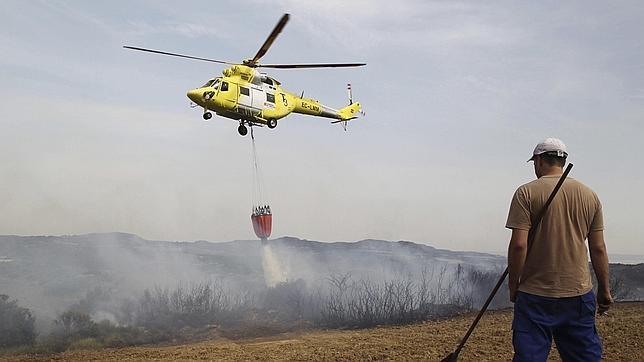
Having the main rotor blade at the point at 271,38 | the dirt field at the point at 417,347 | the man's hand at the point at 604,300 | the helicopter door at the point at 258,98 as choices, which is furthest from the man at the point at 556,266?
the helicopter door at the point at 258,98

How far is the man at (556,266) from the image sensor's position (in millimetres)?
4059

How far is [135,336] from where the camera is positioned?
50.1 feet

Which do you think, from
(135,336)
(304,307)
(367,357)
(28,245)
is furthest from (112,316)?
(28,245)

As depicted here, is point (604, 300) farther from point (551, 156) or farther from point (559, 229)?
point (551, 156)

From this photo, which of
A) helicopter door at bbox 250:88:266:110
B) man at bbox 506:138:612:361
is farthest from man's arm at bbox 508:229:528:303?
helicopter door at bbox 250:88:266:110

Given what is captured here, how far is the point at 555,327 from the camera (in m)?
4.14

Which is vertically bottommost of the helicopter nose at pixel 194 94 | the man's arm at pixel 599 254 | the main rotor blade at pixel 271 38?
the man's arm at pixel 599 254

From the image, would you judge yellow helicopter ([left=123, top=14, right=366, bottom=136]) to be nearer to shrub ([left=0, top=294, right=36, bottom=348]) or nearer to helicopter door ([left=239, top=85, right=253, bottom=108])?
helicopter door ([left=239, top=85, right=253, bottom=108])

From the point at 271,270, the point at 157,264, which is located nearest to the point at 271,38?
the point at 271,270

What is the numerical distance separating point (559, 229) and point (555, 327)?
2.22 feet

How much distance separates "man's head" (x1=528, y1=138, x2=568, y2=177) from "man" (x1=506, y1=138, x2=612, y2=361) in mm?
116

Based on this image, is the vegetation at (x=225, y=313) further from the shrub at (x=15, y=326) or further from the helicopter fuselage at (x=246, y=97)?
the helicopter fuselage at (x=246, y=97)

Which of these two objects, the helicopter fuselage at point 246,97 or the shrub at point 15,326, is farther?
the shrub at point 15,326

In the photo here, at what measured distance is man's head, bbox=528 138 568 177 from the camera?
4301 mm
